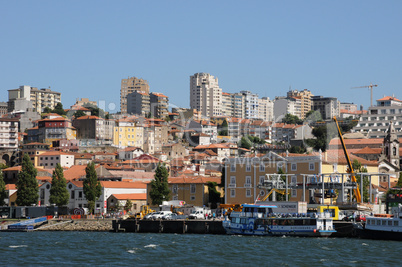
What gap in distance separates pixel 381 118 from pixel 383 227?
118 metres

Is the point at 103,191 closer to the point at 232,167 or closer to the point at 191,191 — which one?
the point at 191,191

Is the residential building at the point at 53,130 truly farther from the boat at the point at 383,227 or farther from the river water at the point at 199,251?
the boat at the point at 383,227

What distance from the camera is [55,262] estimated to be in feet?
143

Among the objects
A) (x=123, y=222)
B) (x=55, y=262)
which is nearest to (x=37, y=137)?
(x=123, y=222)

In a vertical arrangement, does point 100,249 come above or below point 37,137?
below

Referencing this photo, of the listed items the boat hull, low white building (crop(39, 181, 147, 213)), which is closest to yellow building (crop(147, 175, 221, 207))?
low white building (crop(39, 181, 147, 213))

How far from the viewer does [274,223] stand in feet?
206

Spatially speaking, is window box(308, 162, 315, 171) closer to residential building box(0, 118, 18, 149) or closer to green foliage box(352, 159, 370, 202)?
green foliage box(352, 159, 370, 202)

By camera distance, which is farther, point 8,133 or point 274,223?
point 8,133

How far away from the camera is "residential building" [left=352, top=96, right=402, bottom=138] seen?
168750mm

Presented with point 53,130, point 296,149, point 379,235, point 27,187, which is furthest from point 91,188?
point 53,130

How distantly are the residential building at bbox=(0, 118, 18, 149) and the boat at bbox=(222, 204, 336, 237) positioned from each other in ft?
411

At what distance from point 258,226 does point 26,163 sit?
42.0m

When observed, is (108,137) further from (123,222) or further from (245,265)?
(245,265)
